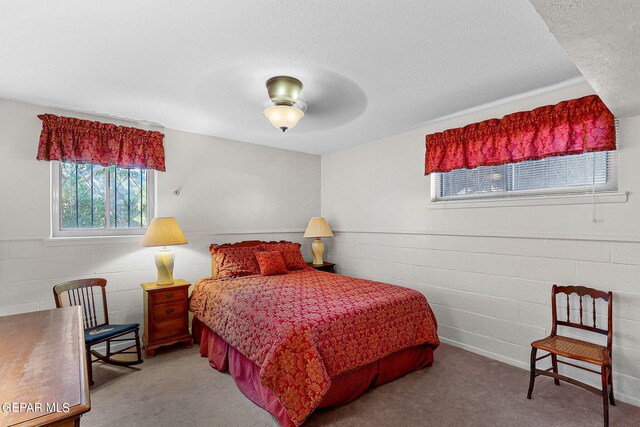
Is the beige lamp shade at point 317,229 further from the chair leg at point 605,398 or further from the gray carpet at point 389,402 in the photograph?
the chair leg at point 605,398

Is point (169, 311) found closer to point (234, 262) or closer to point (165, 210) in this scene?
point (234, 262)

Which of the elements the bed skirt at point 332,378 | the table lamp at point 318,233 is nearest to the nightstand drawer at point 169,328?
the bed skirt at point 332,378

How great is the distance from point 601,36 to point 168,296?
3693mm

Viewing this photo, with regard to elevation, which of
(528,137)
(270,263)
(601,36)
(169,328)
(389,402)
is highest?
(601,36)

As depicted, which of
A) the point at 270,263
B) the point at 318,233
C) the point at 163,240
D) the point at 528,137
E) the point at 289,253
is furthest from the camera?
the point at 318,233

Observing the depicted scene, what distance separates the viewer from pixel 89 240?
306 cm

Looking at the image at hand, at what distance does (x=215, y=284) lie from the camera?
10.6ft

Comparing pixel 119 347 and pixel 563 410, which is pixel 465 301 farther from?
pixel 119 347

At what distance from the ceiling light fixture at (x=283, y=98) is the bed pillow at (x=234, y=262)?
1.83m

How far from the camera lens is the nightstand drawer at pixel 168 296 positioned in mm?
3059

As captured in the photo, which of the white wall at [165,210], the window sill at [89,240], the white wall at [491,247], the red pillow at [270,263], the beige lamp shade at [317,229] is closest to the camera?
the white wall at [491,247]

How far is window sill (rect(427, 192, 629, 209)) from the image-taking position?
7.68 feet

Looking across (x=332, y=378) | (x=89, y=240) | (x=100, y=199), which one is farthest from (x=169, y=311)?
(x=332, y=378)

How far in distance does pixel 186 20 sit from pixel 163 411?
2.53 metres
